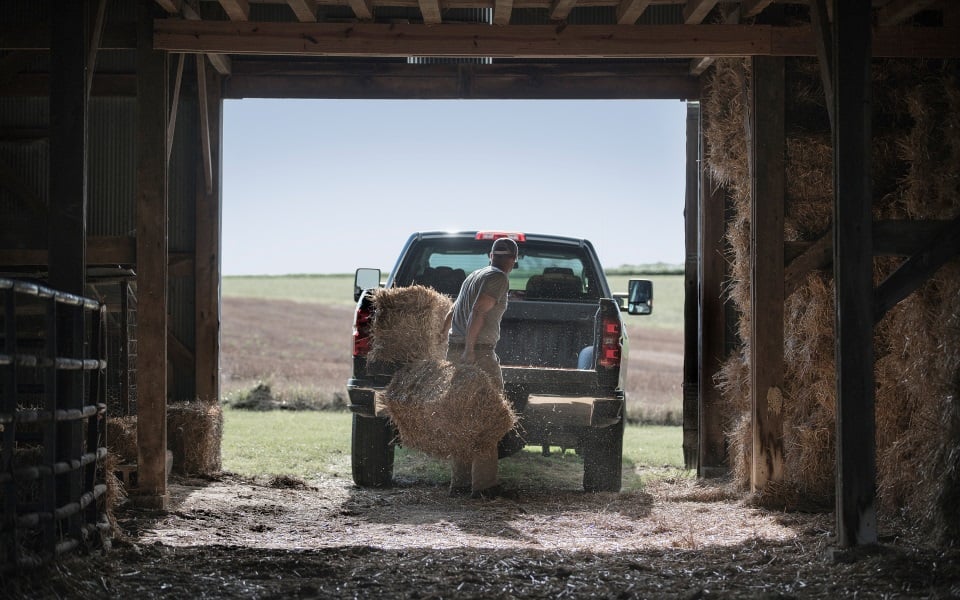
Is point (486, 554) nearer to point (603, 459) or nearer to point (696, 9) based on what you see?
point (603, 459)

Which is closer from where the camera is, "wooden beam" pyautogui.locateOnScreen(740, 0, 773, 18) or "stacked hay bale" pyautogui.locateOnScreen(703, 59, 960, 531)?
"stacked hay bale" pyautogui.locateOnScreen(703, 59, 960, 531)

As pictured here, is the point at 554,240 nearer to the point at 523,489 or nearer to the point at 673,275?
the point at 523,489

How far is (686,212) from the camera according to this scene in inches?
441

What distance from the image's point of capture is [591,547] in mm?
6434

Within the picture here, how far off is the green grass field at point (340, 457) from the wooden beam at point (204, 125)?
2.98 metres

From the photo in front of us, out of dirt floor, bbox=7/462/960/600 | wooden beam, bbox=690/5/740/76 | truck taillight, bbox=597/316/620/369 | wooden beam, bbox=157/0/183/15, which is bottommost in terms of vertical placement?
dirt floor, bbox=7/462/960/600

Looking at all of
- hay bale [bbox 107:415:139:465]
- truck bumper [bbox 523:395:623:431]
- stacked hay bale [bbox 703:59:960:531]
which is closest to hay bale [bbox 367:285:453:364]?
truck bumper [bbox 523:395:623:431]

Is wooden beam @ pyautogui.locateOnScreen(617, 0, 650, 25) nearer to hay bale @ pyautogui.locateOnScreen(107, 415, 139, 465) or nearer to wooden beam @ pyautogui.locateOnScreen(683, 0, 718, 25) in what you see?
→ wooden beam @ pyautogui.locateOnScreen(683, 0, 718, 25)

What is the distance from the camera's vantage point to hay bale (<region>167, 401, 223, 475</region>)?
390 inches

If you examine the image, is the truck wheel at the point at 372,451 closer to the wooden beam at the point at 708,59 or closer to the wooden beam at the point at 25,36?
the wooden beam at the point at 25,36

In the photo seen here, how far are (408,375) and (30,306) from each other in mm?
3527

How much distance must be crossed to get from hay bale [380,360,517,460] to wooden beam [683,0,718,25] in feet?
9.90

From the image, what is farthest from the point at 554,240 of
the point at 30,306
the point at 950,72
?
the point at 30,306

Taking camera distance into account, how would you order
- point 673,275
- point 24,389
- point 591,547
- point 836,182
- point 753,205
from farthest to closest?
point 673,275
point 753,205
point 591,547
point 836,182
point 24,389
